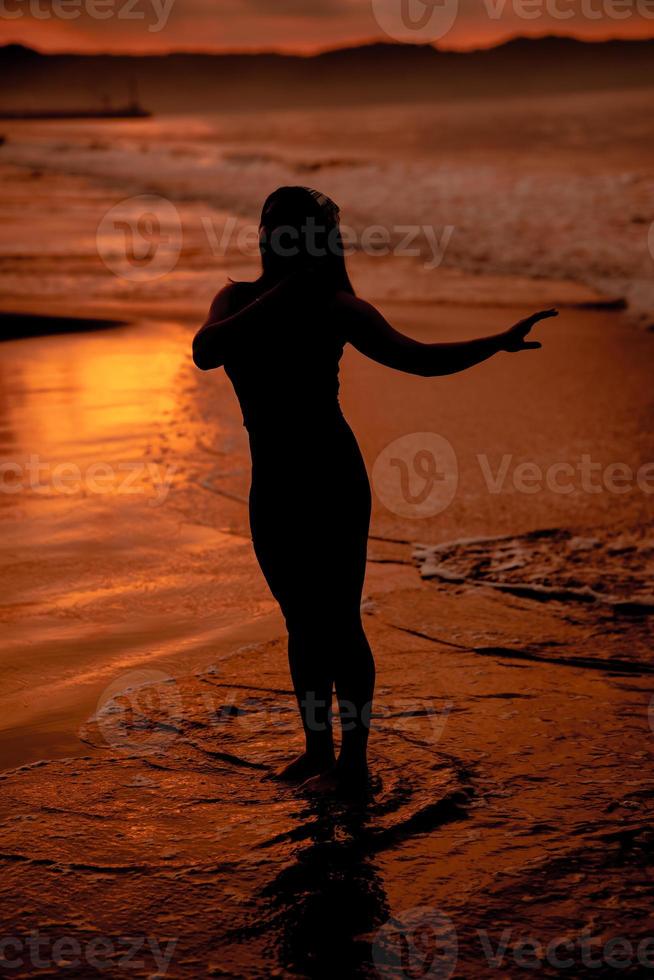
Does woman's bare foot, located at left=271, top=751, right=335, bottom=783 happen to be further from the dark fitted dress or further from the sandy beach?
the dark fitted dress

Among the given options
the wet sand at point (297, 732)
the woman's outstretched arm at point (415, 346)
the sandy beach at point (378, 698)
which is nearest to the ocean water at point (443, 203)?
the sandy beach at point (378, 698)

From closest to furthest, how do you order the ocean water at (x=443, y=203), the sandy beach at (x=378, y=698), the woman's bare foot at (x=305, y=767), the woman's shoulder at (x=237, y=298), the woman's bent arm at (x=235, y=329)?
the sandy beach at (x=378, y=698), the woman's bent arm at (x=235, y=329), the woman's shoulder at (x=237, y=298), the woman's bare foot at (x=305, y=767), the ocean water at (x=443, y=203)

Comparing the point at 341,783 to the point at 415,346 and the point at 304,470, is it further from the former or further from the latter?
the point at 415,346

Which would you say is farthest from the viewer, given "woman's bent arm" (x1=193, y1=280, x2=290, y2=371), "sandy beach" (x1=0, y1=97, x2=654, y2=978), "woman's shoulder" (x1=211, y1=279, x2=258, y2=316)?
"woman's shoulder" (x1=211, y1=279, x2=258, y2=316)

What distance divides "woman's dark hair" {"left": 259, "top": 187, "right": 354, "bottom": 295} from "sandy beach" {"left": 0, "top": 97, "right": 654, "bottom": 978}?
1432 mm

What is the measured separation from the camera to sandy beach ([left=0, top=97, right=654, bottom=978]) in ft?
8.79

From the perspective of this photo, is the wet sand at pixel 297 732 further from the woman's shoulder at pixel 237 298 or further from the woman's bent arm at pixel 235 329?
the woman's shoulder at pixel 237 298

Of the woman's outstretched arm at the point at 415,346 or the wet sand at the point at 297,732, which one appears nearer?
the wet sand at the point at 297,732

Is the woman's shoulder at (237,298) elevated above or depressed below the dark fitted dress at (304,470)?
above

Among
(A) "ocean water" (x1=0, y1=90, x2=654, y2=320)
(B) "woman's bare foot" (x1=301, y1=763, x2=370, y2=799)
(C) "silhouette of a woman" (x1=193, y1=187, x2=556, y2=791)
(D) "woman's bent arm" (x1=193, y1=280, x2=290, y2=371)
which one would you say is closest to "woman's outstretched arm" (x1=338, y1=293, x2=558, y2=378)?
(C) "silhouette of a woman" (x1=193, y1=187, x2=556, y2=791)

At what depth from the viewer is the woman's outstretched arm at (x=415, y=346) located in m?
3.05

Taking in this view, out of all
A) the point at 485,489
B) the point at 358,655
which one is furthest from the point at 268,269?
the point at 485,489

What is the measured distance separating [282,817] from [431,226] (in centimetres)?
1817

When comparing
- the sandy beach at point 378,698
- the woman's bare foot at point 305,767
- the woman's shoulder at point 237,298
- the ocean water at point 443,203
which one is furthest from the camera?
the ocean water at point 443,203
